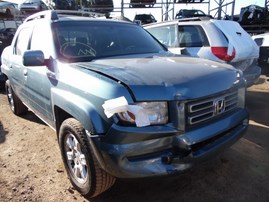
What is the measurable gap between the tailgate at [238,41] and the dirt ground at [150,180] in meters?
1.54

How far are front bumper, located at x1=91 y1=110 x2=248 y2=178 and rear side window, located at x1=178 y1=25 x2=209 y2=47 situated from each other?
3618 millimetres

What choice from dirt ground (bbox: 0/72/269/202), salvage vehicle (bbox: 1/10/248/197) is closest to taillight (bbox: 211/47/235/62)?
dirt ground (bbox: 0/72/269/202)

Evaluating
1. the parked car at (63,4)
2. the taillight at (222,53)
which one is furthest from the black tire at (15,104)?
the parked car at (63,4)

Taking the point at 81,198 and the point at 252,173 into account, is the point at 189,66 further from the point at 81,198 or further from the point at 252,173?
the point at 81,198

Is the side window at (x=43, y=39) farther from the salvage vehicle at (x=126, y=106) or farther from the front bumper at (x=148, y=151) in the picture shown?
the front bumper at (x=148, y=151)

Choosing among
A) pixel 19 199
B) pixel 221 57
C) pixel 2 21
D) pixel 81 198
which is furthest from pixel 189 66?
pixel 2 21

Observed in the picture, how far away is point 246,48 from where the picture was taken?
580 centimetres

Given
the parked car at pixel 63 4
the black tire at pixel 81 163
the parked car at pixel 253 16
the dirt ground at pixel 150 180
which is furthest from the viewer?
the parked car at pixel 63 4

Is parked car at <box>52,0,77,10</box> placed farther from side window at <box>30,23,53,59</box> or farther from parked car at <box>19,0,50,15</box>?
side window at <box>30,23,53,59</box>

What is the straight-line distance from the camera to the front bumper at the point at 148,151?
2.45 metres

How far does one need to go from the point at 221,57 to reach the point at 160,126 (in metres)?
3.47

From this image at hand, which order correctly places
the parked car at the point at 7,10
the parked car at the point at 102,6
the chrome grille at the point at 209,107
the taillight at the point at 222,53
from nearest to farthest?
the chrome grille at the point at 209,107 → the taillight at the point at 222,53 → the parked car at the point at 102,6 → the parked car at the point at 7,10

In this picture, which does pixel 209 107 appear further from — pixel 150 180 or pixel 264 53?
pixel 264 53

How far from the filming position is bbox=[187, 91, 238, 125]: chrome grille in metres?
2.65
